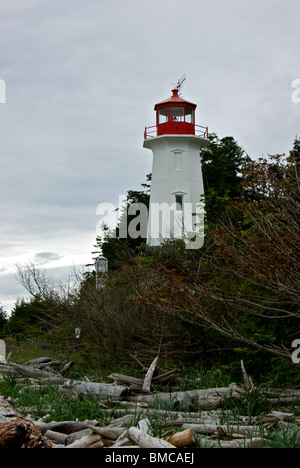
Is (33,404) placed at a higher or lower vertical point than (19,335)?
lower

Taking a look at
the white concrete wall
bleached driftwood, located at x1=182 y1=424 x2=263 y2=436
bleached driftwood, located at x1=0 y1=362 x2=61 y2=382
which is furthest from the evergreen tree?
bleached driftwood, located at x1=182 y1=424 x2=263 y2=436

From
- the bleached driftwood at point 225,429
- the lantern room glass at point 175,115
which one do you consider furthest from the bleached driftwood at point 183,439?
the lantern room glass at point 175,115

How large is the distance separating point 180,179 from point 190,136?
2435 millimetres

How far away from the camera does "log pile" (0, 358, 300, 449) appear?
4637 millimetres

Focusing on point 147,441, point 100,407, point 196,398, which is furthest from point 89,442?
point 196,398

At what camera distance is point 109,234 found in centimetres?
2916

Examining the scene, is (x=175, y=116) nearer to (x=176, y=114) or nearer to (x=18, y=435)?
(x=176, y=114)

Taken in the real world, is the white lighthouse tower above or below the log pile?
above

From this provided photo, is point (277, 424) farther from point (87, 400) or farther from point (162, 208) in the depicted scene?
point (162, 208)

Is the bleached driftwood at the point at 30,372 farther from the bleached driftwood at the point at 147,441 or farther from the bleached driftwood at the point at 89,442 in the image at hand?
the bleached driftwood at the point at 147,441

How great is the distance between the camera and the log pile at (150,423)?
4637 mm

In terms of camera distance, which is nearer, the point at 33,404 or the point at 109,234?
the point at 33,404

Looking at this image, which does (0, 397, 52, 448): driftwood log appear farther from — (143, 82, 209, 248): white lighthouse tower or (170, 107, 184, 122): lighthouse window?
(170, 107, 184, 122): lighthouse window
